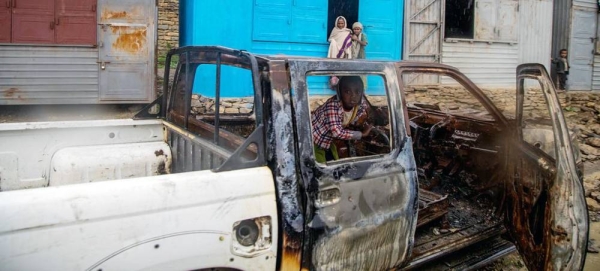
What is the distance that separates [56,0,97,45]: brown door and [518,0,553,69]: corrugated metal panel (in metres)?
11.2

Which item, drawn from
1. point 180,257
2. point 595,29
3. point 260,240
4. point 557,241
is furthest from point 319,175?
point 595,29

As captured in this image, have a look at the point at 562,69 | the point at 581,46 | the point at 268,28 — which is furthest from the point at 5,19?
the point at 581,46

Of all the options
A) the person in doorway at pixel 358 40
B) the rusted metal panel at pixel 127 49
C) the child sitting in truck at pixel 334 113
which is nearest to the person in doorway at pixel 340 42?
the person in doorway at pixel 358 40

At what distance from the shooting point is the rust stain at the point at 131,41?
8.38 metres

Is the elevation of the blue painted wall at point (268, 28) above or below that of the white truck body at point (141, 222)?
above

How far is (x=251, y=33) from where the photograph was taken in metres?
Answer: 9.56

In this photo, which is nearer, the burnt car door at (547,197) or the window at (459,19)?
the burnt car door at (547,197)

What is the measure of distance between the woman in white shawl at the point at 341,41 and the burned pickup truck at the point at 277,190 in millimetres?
6008

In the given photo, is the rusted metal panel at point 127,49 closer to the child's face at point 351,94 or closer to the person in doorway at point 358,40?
the person in doorway at point 358,40

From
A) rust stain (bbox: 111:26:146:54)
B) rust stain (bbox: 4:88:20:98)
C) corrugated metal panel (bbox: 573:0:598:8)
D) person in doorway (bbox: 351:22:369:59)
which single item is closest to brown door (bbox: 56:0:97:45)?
rust stain (bbox: 111:26:146:54)

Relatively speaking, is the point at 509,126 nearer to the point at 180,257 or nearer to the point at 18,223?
the point at 180,257

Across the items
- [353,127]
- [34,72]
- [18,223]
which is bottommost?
[18,223]

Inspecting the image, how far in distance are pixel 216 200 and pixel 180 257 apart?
282 mm

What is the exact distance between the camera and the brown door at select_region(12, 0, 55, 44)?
775cm
